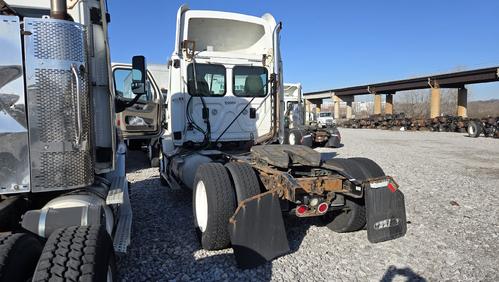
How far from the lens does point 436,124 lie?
1211 inches

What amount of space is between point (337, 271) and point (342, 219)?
95cm

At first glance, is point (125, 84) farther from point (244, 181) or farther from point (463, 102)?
point (463, 102)

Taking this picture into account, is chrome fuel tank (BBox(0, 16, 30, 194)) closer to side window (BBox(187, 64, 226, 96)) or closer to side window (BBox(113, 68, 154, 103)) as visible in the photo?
side window (BBox(187, 64, 226, 96))

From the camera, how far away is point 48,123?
2.59 metres

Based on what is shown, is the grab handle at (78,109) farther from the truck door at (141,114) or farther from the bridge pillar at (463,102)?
the bridge pillar at (463,102)

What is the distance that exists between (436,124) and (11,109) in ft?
110

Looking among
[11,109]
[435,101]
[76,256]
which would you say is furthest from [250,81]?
[435,101]

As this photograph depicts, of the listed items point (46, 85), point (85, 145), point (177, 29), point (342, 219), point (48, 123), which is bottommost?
point (342, 219)

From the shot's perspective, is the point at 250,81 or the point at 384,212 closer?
the point at 384,212

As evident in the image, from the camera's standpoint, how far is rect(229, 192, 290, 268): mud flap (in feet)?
11.3

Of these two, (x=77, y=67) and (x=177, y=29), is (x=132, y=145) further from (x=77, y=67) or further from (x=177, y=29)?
(x=77, y=67)

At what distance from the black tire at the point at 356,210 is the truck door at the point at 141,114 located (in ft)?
22.6

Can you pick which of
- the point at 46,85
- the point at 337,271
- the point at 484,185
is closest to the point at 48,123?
the point at 46,85

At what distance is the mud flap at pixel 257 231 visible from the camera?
3.44 m
